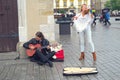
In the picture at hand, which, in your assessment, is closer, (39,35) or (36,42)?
(39,35)

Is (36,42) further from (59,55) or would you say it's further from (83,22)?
(83,22)

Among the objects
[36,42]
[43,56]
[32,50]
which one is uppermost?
[36,42]

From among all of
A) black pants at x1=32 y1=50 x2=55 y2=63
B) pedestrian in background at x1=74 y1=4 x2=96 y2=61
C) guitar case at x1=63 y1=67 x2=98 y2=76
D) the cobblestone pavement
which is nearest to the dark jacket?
black pants at x1=32 y1=50 x2=55 y2=63

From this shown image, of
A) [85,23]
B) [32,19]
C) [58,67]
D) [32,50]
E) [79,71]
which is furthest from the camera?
[32,19]

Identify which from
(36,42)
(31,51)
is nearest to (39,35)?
(36,42)

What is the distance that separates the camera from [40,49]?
9.92 metres

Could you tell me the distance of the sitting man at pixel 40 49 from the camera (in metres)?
9.71

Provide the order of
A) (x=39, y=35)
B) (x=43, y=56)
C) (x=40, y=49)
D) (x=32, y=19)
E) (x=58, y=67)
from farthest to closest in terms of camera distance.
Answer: (x=32, y=19), (x=39, y=35), (x=40, y=49), (x=43, y=56), (x=58, y=67)

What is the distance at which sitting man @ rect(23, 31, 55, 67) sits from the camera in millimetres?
9711

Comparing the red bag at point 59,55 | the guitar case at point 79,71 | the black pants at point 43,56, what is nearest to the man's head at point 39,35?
the black pants at point 43,56

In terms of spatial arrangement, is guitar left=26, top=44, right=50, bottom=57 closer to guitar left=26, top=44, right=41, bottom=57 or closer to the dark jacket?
guitar left=26, top=44, right=41, bottom=57

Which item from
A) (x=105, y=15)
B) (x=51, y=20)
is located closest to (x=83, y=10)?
(x=51, y=20)

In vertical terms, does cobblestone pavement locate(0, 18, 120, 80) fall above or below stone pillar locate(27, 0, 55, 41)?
below

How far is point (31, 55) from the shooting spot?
403 inches
